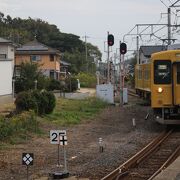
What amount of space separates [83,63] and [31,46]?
27.5 meters

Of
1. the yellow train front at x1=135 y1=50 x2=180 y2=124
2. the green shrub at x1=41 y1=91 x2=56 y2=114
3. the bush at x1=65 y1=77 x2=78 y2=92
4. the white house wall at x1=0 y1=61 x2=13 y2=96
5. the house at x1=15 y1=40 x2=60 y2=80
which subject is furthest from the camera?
the house at x1=15 y1=40 x2=60 y2=80

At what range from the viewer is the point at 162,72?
2019 cm

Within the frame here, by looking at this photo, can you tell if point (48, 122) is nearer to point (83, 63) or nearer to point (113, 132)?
point (113, 132)

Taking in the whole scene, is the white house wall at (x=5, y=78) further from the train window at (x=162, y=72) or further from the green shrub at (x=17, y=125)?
the train window at (x=162, y=72)

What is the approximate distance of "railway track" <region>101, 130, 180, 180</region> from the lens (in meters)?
11.2

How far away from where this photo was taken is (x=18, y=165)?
1279cm

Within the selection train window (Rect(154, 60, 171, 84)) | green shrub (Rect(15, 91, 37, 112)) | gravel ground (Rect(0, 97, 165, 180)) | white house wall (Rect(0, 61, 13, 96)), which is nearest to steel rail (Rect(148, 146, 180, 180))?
gravel ground (Rect(0, 97, 165, 180))

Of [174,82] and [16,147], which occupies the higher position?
[174,82]

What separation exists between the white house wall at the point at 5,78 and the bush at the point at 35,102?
7028 millimetres

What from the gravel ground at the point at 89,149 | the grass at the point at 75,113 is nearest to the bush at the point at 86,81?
the grass at the point at 75,113

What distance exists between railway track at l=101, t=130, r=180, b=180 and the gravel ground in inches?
12.0

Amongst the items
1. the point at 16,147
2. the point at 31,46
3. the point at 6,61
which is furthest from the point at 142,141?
the point at 31,46

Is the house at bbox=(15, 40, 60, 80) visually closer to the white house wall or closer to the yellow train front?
the white house wall

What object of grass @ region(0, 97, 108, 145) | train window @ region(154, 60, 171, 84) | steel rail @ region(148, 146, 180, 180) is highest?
train window @ region(154, 60, 171, 84)
